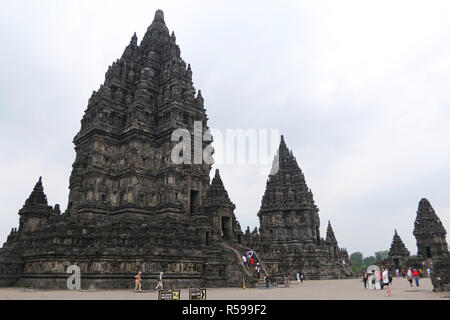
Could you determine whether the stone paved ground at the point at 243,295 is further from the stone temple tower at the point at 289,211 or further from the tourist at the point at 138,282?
the stone temple tower at the point at 289,211

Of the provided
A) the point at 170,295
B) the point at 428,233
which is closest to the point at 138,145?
the point at 170,295

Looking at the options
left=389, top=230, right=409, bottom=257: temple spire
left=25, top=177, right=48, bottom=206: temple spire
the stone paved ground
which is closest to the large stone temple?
left=25, top=177, right=48, bottom=206: temple spire

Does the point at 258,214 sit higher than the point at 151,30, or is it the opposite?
the point at 151,30

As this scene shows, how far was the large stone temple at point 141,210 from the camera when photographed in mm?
25125

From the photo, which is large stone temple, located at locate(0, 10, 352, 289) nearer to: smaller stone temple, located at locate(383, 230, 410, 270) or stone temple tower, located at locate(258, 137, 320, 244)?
stone temple tower, located at locate(258, 137, 320, 244)

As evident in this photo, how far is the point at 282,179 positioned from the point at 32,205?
40.8 meters

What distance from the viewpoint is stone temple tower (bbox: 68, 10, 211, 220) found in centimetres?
3281

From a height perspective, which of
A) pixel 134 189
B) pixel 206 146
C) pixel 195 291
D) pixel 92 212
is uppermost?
pixel 206 146

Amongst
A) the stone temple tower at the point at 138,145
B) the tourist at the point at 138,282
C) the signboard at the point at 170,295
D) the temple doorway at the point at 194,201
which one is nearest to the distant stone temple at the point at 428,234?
the temple doorway at the point at 194,201

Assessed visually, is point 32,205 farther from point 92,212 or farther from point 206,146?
point 206,146

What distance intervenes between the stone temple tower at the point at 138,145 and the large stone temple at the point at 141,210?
0.38 ft

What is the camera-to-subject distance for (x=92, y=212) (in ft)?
103

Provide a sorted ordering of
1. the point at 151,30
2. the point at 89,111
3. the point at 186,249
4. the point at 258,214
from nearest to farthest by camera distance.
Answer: the point at 186,249 < the point at 89,111 < the point at 151,30 < the point at 258,214
